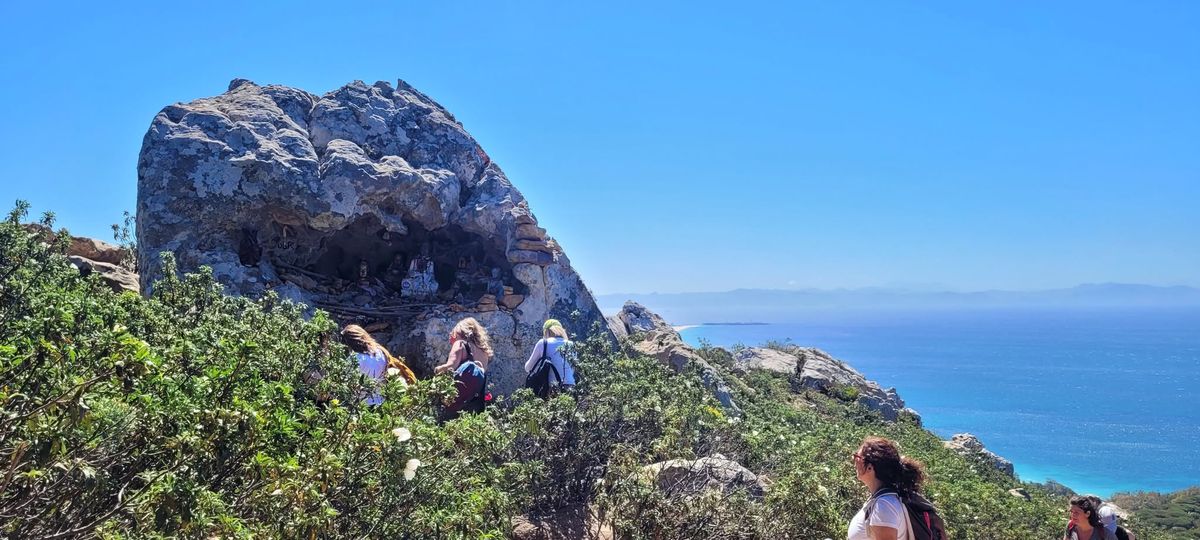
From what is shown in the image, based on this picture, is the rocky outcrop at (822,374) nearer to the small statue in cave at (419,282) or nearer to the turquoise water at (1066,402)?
the turquoise water at (1066,402)

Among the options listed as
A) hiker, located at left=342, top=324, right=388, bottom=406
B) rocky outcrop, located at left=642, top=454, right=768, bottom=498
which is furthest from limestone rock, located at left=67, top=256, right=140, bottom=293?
rocky outcrop, located at left=642, top=454, right=768, bottom=498

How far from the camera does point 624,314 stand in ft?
83.1

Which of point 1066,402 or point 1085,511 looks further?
point 1066,402

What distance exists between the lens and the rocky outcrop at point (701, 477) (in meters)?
5.95

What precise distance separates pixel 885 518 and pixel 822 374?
73.7ft

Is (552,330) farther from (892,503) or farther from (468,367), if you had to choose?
(892,503)

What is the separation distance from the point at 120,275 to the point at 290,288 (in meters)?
2.60

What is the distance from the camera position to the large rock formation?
1021 centimetres

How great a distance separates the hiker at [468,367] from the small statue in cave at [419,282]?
15.6 ft

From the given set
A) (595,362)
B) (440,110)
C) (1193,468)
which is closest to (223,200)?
(440,110)

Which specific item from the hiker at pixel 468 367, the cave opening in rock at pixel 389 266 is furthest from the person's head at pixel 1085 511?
the cave opening in rock at pixel 389 266

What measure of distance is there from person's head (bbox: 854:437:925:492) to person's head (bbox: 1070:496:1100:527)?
345 centimetres

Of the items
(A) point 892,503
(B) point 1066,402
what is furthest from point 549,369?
(B) point 1066,402

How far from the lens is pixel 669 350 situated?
15805 mm
